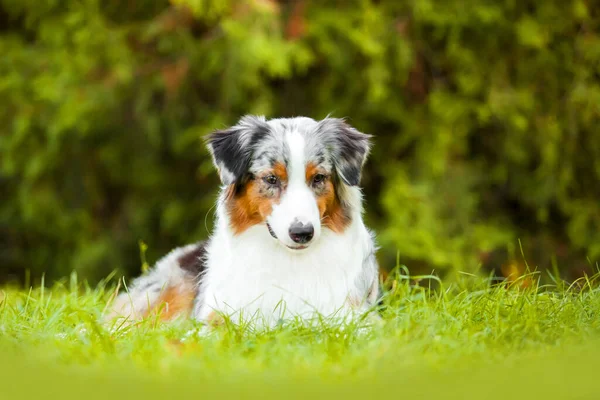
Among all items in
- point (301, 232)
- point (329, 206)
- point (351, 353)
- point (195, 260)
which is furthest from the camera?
point (195, 260)

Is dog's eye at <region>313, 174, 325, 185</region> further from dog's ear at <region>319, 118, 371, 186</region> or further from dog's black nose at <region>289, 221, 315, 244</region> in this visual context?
dog's black nose at <region>289, 221, 315, 244</region>

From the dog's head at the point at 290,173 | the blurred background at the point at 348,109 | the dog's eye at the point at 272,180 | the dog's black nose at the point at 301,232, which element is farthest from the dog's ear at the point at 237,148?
the blurred background at the point at 348,109

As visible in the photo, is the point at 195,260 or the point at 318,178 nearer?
the point at 318,178

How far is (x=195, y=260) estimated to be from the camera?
5426 millimetres

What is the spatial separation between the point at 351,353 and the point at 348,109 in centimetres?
588

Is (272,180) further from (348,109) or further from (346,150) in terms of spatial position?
(348,109)

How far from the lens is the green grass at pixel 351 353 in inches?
131

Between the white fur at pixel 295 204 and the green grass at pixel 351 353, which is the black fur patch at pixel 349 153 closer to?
the white fur at pixel 295 204

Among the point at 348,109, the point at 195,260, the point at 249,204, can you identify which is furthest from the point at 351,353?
the point at 348,109

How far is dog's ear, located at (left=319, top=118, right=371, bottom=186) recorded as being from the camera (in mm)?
4488

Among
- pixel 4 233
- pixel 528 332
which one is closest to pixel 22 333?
pixel 528 332

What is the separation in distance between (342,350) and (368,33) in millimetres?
5547

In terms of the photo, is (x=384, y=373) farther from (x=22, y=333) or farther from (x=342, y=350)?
(x=22, y=333)

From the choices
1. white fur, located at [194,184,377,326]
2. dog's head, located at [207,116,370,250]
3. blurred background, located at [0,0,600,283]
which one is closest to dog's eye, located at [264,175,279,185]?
dog's head, located at [207,116,370,250]
